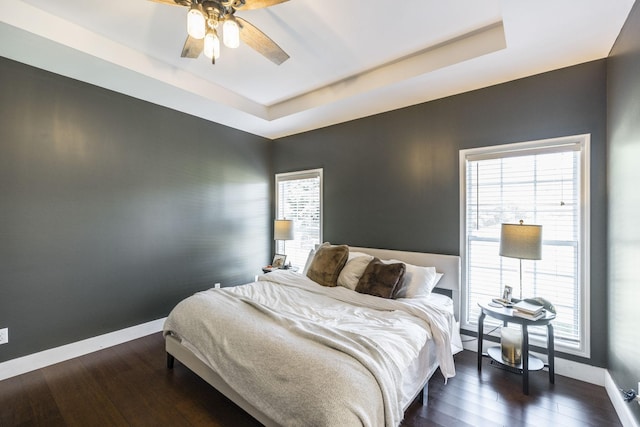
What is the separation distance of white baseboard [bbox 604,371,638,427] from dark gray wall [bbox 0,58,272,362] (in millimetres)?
4198

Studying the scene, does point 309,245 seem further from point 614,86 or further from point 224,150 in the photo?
point 614,86

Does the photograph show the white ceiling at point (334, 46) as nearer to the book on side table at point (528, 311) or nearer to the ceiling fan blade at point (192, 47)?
the ceiling fan blade at point (192, 47)

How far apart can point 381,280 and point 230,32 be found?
2.39 meters

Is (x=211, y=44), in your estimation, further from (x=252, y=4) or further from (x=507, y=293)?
(x=507, y=293)

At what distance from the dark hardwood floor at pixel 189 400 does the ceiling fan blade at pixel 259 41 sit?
8.92ft

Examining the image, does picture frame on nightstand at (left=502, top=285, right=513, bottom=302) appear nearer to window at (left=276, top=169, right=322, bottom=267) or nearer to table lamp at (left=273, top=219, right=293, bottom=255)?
window at (left=276, top=169, right=322, bottom=267)

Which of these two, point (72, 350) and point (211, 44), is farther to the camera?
point (72, 350)

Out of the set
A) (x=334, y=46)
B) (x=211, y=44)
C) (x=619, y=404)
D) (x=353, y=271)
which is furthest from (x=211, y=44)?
(x=619, y=404)

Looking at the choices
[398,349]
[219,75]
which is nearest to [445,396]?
[398,349]

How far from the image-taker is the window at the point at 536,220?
242 cm

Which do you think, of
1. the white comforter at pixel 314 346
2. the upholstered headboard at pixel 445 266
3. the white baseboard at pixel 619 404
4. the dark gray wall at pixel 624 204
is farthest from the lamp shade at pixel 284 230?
the white baseboard at pixel 619 404

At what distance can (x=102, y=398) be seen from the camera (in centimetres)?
212

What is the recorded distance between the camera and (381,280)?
8.86 feet

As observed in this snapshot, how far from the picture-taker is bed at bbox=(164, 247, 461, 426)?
1.35 metres
